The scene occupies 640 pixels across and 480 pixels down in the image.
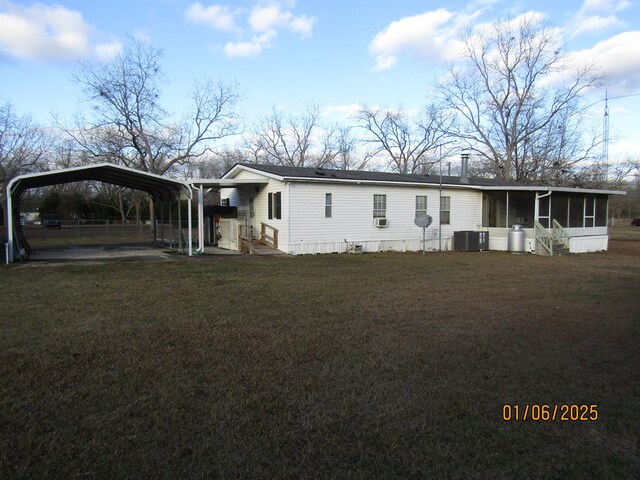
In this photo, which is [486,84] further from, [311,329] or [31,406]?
[31,406]

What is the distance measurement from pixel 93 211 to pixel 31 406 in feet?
168

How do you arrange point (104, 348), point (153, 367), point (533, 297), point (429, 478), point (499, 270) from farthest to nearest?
point (499, 270)
point (533, 297)
point (104, 348)
point (153, 367)
point (429, 478)

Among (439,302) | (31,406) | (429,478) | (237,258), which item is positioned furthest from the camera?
(237,258)

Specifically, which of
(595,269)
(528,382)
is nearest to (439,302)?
(528,382)

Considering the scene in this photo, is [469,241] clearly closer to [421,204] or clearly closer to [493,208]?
[421,204]

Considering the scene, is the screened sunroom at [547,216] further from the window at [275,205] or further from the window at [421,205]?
the window at [275,205]

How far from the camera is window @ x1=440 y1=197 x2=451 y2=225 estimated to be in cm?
1914

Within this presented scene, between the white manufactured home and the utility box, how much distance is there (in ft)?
1.64

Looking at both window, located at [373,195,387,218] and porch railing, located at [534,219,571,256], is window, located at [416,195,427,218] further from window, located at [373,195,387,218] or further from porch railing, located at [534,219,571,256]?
porch railing, located at [534,219,571,256]

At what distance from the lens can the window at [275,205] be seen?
15.9 m

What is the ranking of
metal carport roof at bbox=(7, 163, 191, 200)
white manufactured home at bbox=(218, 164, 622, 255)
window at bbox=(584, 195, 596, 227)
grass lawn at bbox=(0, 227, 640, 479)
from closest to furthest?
grass lawn at bbox=(0, 227, 640, 479) → metal carport roof at bbox=(7, 163, 191, 200) → white manufactured home at bbox=(218, 164, 622, 255) → window at bbox=(584, 195, 596, 227)

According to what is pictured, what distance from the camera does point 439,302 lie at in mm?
7363

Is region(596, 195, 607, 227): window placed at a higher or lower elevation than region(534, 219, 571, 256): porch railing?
higher

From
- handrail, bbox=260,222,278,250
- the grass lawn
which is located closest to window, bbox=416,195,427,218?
handrail, bbox=260,222,278,250
